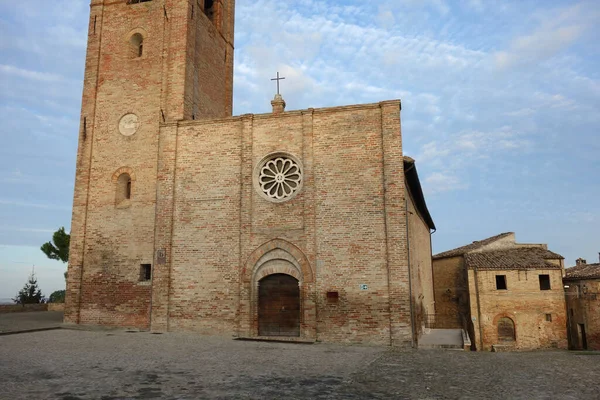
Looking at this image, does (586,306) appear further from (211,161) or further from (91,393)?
(91,393)

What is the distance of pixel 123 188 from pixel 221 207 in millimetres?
4326

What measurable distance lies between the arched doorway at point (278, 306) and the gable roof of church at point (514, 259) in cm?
1520

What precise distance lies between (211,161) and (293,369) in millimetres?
8274

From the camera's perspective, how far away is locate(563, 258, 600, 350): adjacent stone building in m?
23.4

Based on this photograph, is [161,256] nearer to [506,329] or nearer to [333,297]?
[333,297]

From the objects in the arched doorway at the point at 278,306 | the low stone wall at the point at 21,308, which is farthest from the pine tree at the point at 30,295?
the arched doorway at the point at 278,306

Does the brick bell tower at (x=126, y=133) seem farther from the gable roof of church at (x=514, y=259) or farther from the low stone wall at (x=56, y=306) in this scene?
the gable roof of church at (x=514, y=259)

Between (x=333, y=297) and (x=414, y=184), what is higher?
(x=414, y=184)

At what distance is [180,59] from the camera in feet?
53.4

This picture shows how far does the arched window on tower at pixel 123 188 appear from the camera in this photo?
632 inches

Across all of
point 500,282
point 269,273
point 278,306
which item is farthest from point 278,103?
point 500,282

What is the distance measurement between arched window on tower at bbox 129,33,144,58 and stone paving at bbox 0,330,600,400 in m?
10.6

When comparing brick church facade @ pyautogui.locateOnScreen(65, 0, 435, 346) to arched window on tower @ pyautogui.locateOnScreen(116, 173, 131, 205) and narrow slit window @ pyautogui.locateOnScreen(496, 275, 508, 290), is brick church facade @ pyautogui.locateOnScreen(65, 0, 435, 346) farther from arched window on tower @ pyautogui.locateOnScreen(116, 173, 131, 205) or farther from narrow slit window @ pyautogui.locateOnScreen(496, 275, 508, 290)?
narrow slit window @ pyautogui.locateOnScreen(496, 275, 508, 290)

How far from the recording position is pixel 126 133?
643 inches
